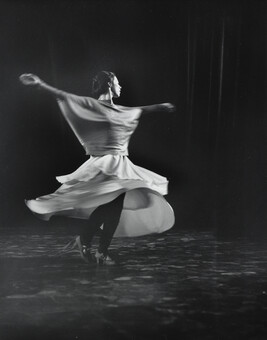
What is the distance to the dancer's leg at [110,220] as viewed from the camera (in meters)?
2.44

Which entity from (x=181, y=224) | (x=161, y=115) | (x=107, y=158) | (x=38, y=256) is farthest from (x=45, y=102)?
(x=181, y=224)

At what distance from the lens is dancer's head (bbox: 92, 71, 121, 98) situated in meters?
2.51

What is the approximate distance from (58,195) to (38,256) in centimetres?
35

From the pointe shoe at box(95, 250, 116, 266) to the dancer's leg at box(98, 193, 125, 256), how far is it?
0.8 inches

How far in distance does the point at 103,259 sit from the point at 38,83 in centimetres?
106

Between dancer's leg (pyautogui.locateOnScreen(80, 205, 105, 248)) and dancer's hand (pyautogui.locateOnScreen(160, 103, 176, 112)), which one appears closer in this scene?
dancer's leg (pyautogui.locateOnScreen(80, 205, 105, 248))

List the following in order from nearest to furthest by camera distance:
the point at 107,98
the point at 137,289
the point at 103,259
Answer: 1. the point at 137,289
2. the point at 103,259
3. the point at 107,98

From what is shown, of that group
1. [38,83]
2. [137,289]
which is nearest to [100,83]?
[38,83]

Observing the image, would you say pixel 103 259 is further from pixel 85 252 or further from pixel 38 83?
pixel 38 83

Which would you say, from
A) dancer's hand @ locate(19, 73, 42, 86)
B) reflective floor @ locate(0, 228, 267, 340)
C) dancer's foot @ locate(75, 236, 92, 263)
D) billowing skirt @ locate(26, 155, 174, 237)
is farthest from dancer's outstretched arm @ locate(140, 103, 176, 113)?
dancer's foot @ locate(75, 236, 92, 263)

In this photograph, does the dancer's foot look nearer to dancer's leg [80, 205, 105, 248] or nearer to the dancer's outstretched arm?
dancer's leg [80, 205, 105, 248]

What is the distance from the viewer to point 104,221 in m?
2.48

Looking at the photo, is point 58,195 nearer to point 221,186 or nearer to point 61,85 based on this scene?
point 61,85

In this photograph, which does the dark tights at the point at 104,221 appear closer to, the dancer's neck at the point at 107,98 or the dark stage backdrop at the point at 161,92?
the dark stage backdrop at the point at 161,92
